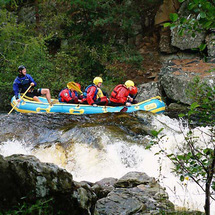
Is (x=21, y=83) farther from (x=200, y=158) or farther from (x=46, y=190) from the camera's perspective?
(x=200, y=158)

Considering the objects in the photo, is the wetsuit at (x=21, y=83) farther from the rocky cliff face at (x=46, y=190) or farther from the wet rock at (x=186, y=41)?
the rocky cliff face at (x=46, y=190)

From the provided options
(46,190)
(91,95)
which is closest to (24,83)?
(91,95)

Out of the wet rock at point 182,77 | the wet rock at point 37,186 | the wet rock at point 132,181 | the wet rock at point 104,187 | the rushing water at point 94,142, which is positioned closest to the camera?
the wet rock at point 37,186

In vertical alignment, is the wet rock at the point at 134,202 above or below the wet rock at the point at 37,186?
below

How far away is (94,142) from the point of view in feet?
23.5

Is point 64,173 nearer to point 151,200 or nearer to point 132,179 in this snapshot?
point 151,200

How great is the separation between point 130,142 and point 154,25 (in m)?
10.6

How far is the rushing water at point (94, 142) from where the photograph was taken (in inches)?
250

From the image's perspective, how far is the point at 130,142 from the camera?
720 cm

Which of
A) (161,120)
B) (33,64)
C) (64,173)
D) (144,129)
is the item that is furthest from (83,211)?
(33,64)

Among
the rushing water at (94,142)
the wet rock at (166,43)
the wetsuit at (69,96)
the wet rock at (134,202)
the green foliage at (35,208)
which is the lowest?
the rushing water at (94,142)

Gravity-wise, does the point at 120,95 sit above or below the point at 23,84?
below

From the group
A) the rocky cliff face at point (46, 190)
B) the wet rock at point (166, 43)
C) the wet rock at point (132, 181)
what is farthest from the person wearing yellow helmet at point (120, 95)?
the rocky cliff face at point (46, 190)

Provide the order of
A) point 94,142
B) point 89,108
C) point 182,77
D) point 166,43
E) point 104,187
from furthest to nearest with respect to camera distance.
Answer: point 166,43, point 182,77, point 89,108, point 94,142, point 104,187
